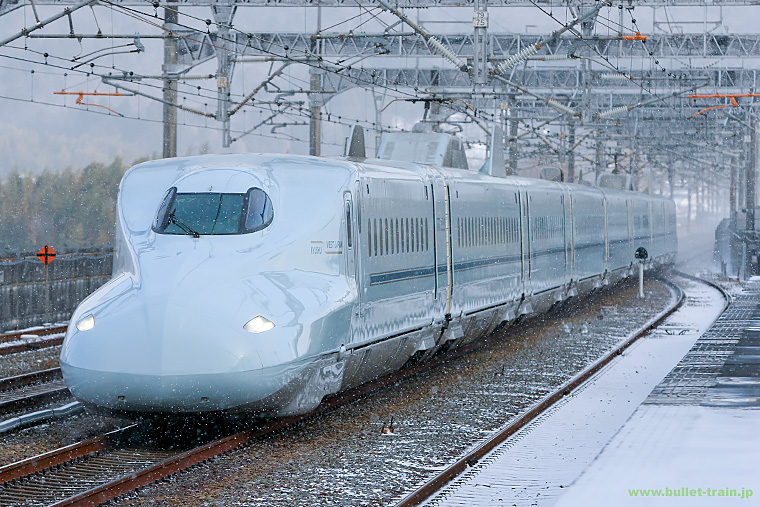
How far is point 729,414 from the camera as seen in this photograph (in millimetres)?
11930

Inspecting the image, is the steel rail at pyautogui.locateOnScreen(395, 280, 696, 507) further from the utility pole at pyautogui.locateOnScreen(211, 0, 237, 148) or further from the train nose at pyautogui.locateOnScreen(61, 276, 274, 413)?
the utility pole at pyautogui.locateOnScreen(211, 0, 237, 148)

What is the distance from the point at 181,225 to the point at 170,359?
73.7 inches

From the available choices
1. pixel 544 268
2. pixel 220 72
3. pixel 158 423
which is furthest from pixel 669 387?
pixel 220 72

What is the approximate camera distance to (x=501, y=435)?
11.5 metres

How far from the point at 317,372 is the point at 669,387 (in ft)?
17.2

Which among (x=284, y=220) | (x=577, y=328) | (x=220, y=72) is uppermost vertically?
(x=220, y=72)

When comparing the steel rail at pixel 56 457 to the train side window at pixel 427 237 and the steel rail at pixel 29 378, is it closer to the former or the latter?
the steel rail at pixel 29 378

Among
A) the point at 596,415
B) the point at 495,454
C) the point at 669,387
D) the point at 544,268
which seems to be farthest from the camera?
the point at 544,268

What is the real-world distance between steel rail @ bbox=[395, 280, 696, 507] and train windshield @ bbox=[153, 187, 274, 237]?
10.4ft

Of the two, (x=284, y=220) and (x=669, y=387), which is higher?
(x=284, y=220)

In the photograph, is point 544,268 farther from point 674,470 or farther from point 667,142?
point 667,142

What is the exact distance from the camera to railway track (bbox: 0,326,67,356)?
63.5ft

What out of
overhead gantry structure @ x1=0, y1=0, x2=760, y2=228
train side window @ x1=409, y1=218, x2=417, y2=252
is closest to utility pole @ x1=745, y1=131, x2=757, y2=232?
overhead gantry structure @ x1=0, y1=0, x2=760, y2=228

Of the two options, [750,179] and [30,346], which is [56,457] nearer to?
[30,346]
